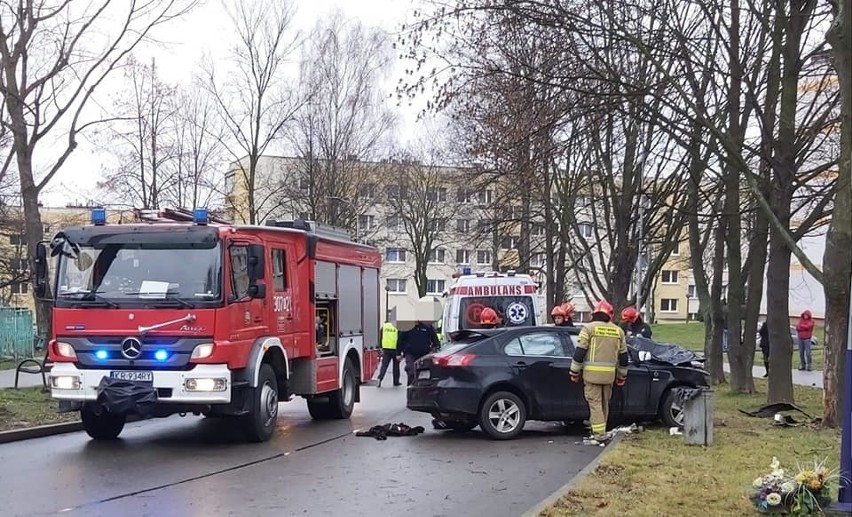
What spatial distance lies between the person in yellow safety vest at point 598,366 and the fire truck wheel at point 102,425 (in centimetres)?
599

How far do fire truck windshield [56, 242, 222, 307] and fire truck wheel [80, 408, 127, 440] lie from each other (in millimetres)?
1702

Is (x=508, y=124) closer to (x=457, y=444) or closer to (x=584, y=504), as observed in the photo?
(x=457, y=444)

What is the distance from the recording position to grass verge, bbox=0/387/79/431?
1324cm

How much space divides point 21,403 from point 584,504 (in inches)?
429

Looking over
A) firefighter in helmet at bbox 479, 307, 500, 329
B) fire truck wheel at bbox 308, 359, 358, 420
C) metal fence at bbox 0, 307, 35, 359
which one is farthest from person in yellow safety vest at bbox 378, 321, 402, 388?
metal fence at bbox 0, 307, 35, 359

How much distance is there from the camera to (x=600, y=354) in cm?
1183

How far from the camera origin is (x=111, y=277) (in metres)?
11.6

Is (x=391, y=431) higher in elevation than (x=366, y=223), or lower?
lower

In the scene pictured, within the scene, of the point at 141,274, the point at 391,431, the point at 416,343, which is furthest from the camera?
the point at 416,343

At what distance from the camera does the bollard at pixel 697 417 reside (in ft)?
34.7

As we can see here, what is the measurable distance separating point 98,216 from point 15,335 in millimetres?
23219

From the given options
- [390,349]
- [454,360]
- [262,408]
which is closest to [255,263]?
[262,408]

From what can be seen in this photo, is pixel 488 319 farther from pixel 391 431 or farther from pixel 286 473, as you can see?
pixel 286 473

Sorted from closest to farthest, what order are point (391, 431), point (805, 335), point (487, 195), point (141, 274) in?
point (141, 274)
point (391, 431)
point (805, 335)
point (487, 195)
